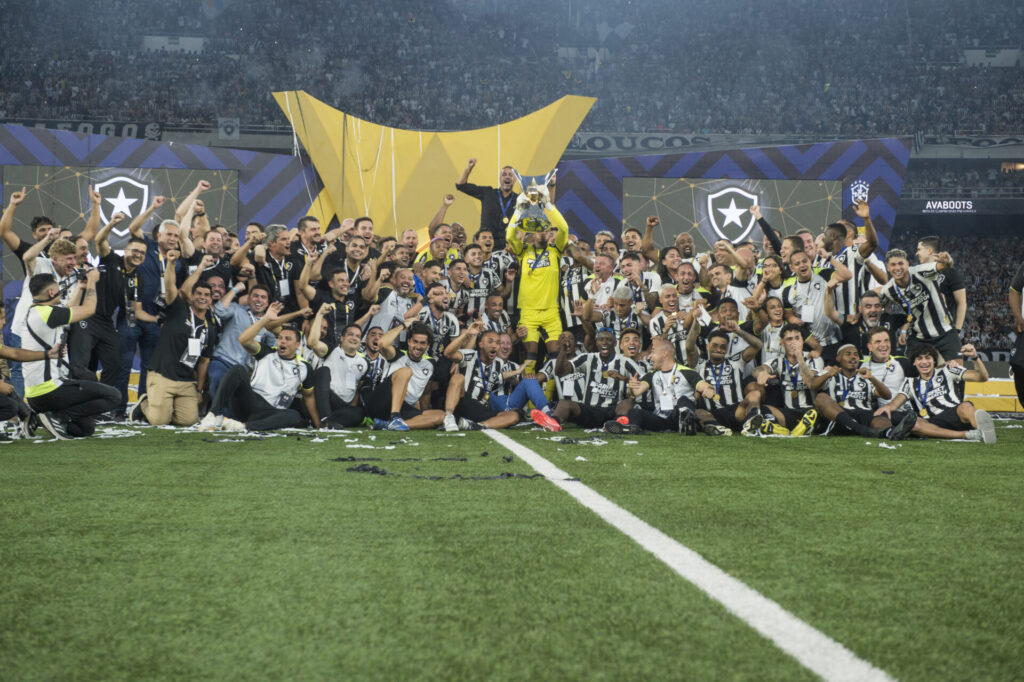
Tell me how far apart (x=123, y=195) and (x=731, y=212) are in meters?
9.66

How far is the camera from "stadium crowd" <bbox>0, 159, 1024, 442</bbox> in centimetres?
877

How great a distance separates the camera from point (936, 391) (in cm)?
880

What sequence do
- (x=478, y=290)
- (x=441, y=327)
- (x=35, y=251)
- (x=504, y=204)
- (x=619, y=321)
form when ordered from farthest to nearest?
(x=504, y=204)
(x=478, y=290)
(x=619, y=321)
(x=441, y=327)
(x=35, y=251)

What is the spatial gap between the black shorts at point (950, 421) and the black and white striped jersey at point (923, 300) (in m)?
0.86

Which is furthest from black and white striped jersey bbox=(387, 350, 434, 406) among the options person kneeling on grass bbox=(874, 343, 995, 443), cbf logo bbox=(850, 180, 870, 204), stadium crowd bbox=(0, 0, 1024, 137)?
stadium crowd bbox=(0, 0, 1024, 137)

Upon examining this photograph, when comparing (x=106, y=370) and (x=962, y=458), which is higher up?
(x=106, y=370)

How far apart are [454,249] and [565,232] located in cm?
132

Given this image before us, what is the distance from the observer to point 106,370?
29.5 feet

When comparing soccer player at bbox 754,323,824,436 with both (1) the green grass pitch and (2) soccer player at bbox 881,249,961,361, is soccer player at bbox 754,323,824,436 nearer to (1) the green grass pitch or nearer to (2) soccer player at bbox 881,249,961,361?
(2) soccer player at bbox 881,249,961,361

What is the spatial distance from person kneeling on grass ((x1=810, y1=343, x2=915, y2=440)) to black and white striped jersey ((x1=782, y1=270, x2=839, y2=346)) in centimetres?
39

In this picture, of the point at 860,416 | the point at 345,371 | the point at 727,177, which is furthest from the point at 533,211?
the point at 727,177

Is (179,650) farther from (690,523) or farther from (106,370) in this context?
(106,370)

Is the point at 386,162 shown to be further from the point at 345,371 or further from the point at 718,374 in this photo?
the point at 718,374

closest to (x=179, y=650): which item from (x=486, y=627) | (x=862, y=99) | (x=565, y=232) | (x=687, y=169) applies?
(x=486, y=627)
